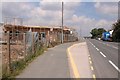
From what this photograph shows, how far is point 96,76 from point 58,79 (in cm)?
186

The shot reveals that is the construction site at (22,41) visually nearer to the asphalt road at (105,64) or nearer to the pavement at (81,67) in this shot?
the pavement at (81,67)

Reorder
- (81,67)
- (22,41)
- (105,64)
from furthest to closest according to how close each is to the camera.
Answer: (22,41) → (105,64) → (81,67)

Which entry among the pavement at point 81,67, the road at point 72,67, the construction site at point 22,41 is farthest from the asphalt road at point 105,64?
the construction site at point 22,41

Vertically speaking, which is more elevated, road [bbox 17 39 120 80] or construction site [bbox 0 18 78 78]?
construction site [bbox 0 18 78 78]

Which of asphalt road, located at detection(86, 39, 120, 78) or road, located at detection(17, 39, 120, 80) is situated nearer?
road, located at detection(17, 39, 120, 80)

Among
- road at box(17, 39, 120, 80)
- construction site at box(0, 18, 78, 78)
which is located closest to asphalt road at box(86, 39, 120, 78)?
road at box(17, 39, 120, 80)

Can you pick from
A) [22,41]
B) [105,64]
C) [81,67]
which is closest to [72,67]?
[81,67]

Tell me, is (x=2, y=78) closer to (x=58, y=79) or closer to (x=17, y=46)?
(x=58, y=79)

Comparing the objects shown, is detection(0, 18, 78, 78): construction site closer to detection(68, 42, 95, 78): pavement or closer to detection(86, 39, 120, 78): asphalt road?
detection(68, 42, 95, 78): pavement

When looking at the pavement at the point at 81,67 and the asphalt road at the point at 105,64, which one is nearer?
the pavement at the point at 81,67

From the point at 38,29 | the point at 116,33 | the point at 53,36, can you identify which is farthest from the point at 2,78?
the point at 116,33

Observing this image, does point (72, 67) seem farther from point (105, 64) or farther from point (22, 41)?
point (22, 41)

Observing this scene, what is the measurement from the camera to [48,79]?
12094 mm

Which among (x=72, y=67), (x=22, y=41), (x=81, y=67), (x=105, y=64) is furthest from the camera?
(x=22, y=41)
